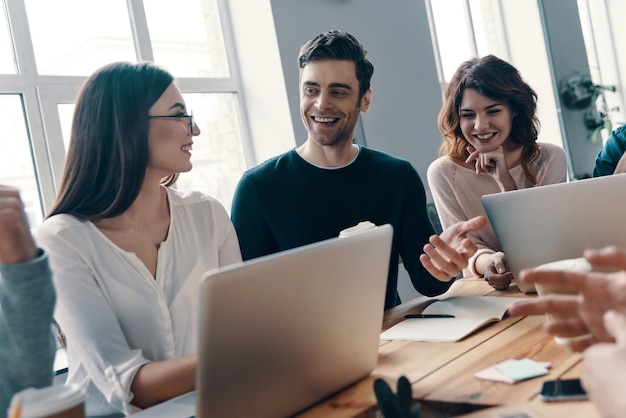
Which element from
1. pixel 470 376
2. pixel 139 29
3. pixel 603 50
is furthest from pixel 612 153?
pixel 603 50

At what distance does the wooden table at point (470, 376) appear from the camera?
3.01 feet

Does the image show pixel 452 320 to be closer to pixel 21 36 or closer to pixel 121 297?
pixel 121 297

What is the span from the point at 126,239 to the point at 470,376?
95 centimetres

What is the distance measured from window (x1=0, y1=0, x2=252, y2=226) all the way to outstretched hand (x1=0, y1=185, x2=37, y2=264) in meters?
1.52

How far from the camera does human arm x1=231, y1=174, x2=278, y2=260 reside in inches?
84.7

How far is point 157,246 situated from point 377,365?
73cm


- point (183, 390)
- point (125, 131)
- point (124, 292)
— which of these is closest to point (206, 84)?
point (125, 131)

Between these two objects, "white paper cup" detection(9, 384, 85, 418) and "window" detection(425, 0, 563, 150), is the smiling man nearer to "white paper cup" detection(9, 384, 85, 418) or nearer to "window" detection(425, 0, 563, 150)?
"white paper cup" detection(9, 384, 85, 418)

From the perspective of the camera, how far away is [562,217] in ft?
5.00

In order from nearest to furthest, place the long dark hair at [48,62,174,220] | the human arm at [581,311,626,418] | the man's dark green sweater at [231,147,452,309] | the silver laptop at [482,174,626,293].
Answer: the human arm at [581,311,626,418]
the silver laptop at [482,174,626,293]
the long dark hair at [48,62,174,220]
the man's dark green sweater at [231,147,452,309]

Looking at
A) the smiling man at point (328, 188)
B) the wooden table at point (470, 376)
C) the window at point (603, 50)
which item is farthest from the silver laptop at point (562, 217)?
the window at point (603, 50)

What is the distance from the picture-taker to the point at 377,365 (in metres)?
1.24

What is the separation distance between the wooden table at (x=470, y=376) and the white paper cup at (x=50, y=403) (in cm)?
35

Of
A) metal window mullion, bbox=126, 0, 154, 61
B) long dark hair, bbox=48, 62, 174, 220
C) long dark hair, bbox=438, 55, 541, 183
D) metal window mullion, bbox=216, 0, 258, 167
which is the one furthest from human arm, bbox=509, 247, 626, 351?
metal window mullion, bbox=216, 0, 258, 167
